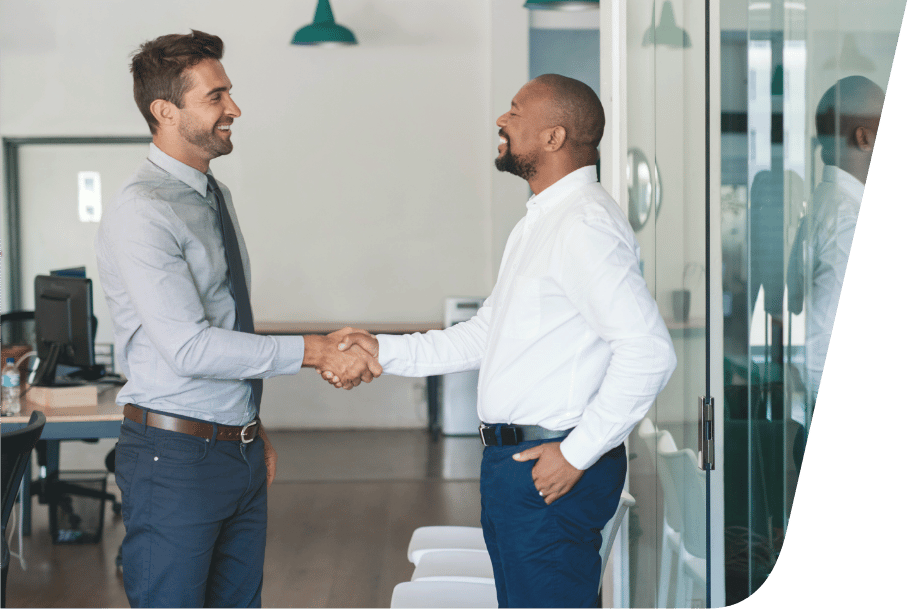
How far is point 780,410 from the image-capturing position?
1586 mm

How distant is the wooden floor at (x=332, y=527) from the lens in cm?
342

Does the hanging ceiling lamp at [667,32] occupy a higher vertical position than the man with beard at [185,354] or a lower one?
higher

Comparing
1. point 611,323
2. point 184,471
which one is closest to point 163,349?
point 184,471

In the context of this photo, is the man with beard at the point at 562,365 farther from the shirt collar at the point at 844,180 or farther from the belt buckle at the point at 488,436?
the shirt collar at the point at 844,180

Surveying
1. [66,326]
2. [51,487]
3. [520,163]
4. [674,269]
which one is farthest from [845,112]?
[51,487]

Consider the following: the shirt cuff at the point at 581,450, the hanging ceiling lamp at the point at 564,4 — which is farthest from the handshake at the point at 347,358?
the hanging ceiling lamp at the point at 564,4

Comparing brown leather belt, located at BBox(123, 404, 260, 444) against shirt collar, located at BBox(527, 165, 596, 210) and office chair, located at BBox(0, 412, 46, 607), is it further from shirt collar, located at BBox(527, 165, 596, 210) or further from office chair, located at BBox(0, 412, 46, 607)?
shirt collar, located at BBox(527, 165, 596, 210)

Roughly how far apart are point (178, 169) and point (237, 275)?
27cm

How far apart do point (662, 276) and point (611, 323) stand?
78 centimetres

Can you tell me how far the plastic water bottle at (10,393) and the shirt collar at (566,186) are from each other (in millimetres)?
2652

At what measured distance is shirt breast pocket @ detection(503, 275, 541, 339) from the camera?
1714 mm

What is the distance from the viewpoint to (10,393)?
360cm

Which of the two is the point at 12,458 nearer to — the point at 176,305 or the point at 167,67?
the point at 176,305

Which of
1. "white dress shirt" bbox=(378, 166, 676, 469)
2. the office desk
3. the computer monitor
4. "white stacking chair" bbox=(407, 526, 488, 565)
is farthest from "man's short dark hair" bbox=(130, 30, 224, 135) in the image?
the computer monitor
